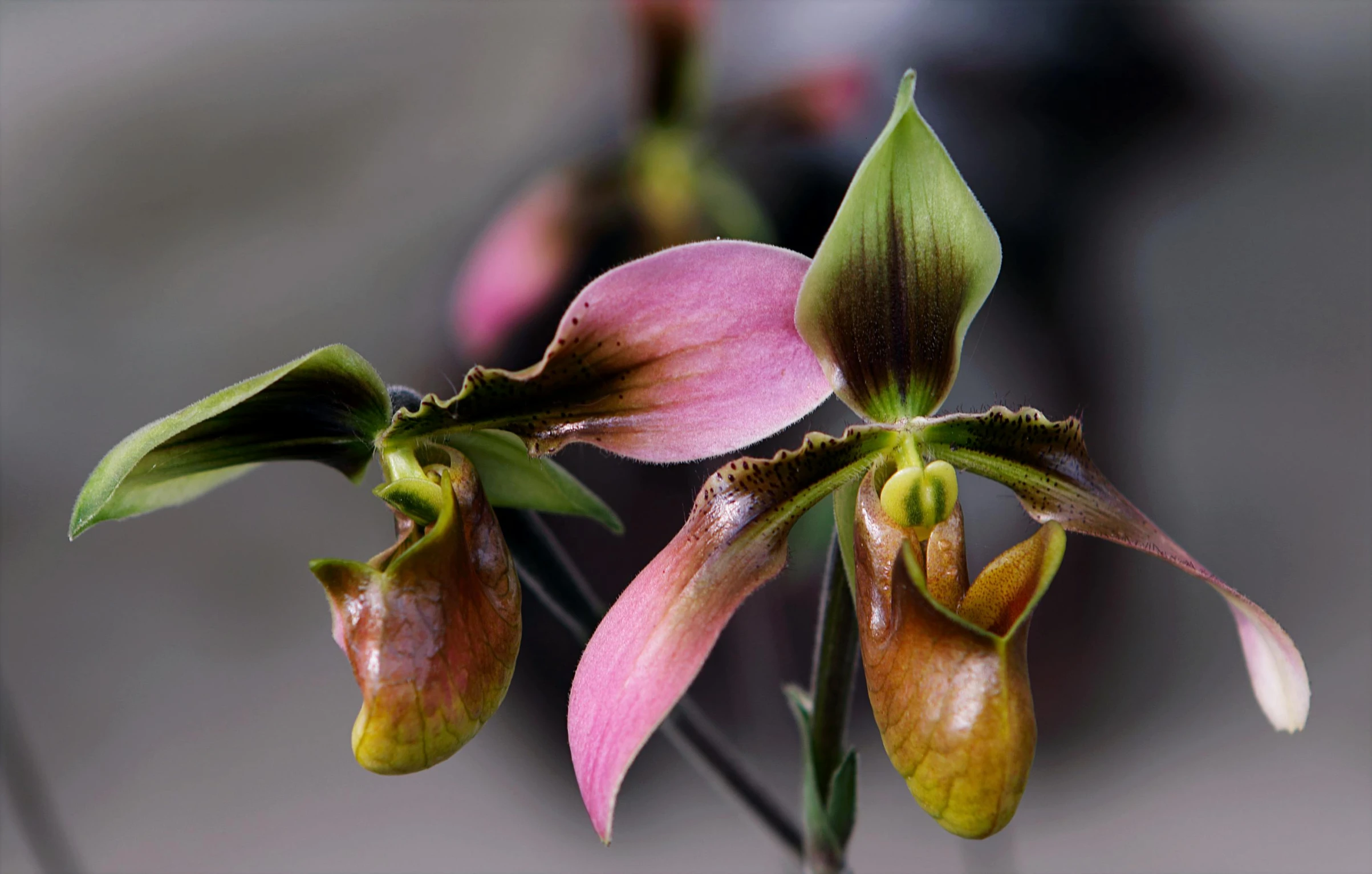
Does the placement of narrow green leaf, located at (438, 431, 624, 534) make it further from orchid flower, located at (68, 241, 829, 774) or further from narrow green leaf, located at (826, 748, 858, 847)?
narrow green leaf, located at (826, 748, 858, 847)

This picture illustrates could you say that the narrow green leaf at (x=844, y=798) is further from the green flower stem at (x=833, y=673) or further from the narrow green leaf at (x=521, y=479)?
the narrow green leaf at (x=521, y=479)

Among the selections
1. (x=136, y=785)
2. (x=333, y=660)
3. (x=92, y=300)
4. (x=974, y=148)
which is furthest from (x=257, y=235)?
(x=974, y=148)

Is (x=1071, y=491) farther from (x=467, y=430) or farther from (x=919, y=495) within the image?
(x=467, y=430)

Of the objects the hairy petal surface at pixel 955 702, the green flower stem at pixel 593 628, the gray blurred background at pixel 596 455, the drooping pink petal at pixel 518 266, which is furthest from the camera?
the gray blurred background at pixel 596 455

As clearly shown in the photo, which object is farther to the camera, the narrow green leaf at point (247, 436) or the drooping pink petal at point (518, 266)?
the drooping pink petal at point (518, 266)

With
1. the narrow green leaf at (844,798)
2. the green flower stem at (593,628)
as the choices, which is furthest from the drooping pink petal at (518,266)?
the narrow green leaf at (844,798)

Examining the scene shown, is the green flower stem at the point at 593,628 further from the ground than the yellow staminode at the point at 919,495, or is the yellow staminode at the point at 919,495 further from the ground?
the yellow staminode at the point at 919,495
